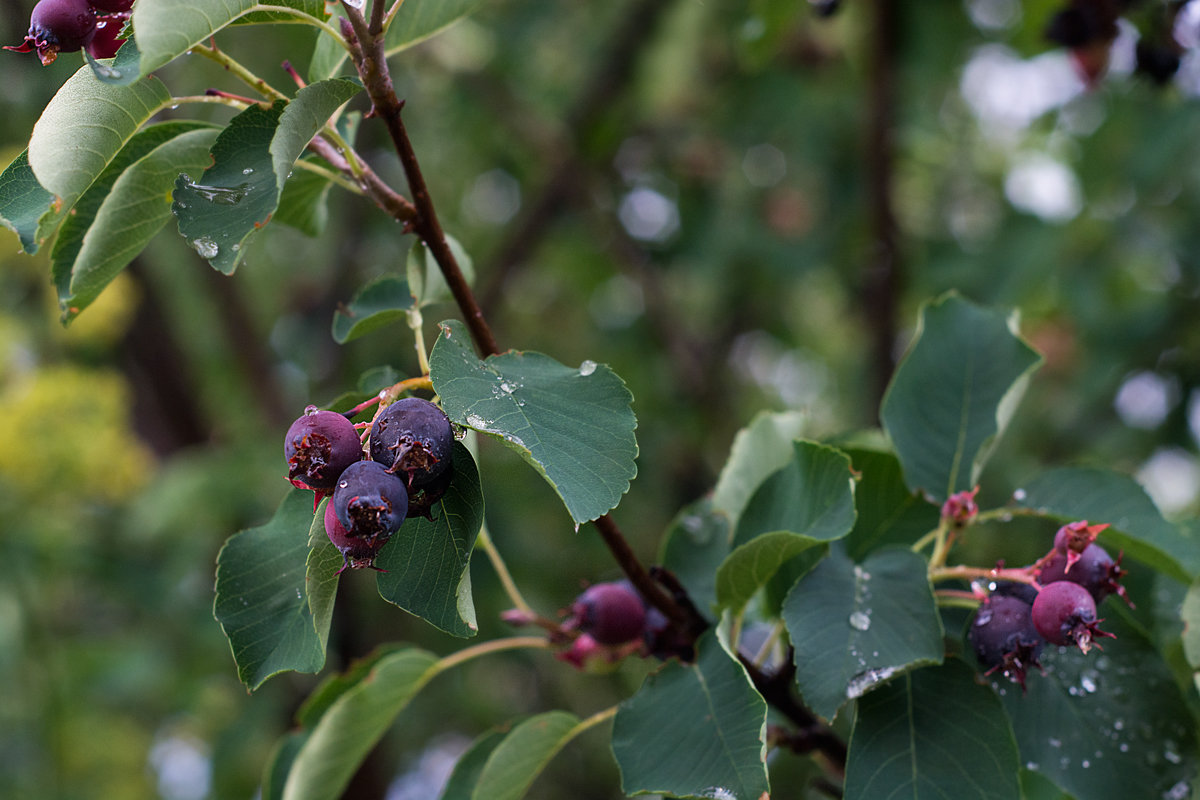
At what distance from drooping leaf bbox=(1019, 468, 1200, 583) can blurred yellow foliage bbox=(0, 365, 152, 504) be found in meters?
2.38

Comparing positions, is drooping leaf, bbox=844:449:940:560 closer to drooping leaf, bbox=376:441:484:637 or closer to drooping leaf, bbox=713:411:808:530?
drooping leaf, bbox=713:411:808:530

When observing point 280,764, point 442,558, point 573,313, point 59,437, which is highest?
point 442,558

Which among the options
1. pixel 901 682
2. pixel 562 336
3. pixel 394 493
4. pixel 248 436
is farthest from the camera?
pixel 562 336

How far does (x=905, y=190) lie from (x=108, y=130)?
12.7 ft

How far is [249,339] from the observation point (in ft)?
11.3

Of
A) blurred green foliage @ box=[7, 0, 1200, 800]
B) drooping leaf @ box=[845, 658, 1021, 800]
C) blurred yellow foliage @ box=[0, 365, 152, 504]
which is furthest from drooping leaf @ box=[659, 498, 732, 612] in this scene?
blurred yellow foliage @ box=[0, 365, 152, 504]

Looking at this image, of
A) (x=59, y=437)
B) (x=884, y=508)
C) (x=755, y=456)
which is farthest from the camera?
(x=59, y=437)

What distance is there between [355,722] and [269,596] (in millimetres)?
315

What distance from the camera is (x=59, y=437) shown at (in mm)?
2502

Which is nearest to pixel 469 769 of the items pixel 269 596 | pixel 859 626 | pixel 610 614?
pixel 610 614

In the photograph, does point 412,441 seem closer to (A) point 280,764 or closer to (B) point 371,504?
(B) point 371,504

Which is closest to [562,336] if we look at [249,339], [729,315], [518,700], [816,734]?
[729,315]

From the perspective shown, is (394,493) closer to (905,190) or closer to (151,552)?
(151,552)

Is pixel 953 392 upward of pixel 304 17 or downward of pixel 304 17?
downward
